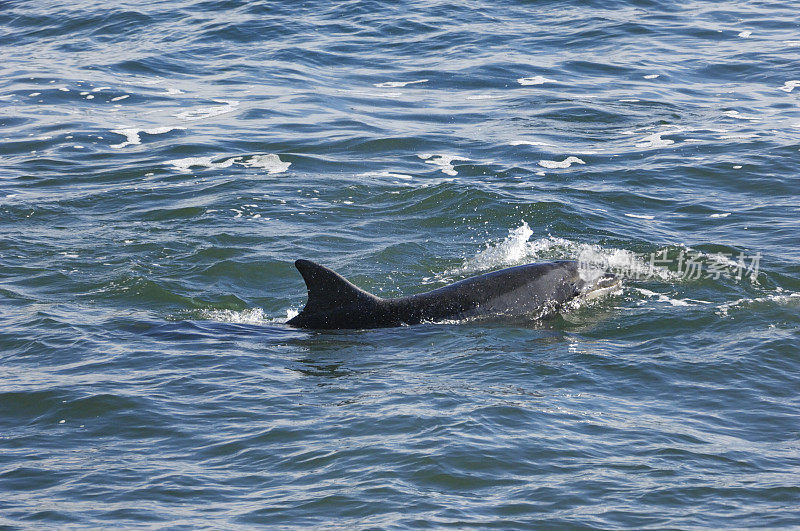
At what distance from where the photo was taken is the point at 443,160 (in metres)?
17.5

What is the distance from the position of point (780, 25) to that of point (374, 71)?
35.2ft

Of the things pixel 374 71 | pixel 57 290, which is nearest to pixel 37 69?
pixel 374 71

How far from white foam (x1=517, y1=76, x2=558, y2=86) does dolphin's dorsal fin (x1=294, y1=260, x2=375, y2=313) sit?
41.6 ft

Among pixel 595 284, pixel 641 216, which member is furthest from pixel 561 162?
pixel 595 284

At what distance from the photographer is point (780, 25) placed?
86.2 ft

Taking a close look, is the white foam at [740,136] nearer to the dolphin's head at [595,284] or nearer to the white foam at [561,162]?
the white foam at [561,162]

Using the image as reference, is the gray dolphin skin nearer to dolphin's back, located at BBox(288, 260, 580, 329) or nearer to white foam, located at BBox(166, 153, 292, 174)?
dolphin's back, located at BBox(288, 260, 580, 329)

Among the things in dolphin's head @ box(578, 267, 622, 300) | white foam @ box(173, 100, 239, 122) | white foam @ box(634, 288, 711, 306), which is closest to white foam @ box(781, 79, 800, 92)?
white foam @ box(634, 288, 711, 306)

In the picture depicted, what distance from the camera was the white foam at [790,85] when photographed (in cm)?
2095

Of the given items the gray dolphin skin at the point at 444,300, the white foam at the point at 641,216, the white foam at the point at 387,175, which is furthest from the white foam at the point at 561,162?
the gray dolphin skin at the point at 444,300

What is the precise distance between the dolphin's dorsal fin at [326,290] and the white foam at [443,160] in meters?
6.49

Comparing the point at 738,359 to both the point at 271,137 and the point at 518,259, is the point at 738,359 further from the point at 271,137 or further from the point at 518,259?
the point at 271,137

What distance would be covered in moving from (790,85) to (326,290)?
14404 mm

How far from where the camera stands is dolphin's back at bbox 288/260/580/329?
10.6 m
